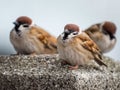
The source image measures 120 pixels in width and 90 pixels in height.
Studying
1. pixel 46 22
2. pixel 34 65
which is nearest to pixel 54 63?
pixel 34 65

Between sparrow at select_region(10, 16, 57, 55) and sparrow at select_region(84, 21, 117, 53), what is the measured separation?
790 mm

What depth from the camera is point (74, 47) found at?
18.1 ft

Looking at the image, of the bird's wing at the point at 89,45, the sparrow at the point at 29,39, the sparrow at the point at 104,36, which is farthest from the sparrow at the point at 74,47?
the sparrow at the point at 104,36

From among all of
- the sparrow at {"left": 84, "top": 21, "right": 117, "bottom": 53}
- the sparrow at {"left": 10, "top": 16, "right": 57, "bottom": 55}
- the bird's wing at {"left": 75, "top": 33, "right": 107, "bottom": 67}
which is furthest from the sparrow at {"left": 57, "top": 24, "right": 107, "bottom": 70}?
the sparrow at {"left": 84, "top": 21, "right": 117, "bottom": 53}

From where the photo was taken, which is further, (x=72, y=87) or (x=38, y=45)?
(x=38, y=45)

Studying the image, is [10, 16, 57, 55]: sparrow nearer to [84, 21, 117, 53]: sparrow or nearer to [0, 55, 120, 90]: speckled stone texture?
[0, 55, 120, 90]: speckled stone texture

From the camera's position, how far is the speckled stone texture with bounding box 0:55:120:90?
5254mm

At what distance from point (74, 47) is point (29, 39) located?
70 centimetres

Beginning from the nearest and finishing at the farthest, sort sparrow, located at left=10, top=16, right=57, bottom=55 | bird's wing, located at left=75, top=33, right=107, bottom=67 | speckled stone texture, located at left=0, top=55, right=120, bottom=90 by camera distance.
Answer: speckled stone texture, located at left=0, top=55, right=120, bottom=90 < bird's wing, located at left=75, top=33, right=107, bottom=67 < sparrow, located at left=10, top=16, right=57, bottom=55

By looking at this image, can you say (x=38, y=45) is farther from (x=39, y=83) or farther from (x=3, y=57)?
(x=39, y=83)

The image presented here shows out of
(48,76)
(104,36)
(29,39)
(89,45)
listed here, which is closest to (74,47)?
(89,45)

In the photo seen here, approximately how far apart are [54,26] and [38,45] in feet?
2.82

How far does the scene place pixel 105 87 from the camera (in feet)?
18.0

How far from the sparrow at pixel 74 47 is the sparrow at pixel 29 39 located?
0.58 m
